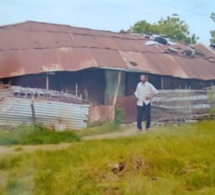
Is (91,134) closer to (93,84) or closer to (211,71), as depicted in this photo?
(93,84)

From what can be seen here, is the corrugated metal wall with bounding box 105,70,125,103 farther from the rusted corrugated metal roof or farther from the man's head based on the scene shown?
the man's head

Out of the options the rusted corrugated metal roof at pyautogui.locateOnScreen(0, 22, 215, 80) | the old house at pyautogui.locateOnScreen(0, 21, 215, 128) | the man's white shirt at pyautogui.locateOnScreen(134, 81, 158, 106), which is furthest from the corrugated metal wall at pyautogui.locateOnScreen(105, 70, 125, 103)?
the man's white shirt at pyautogui.locateOnScreen(134, 81, 158, 106)

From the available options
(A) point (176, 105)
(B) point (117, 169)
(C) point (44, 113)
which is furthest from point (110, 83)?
(B) point (117, 169)

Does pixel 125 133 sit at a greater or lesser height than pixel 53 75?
lesser

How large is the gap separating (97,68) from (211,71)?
306 cm

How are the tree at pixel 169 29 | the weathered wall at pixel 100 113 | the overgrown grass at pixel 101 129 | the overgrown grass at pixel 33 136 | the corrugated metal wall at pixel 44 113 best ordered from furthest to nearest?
the tree at pixel 169 29, the weathered wall at pixel 100 113, the overgrown grass at pixel 101 129, the corrugated metal wall at pixel 44 113, the overgrown grass at pixel 33 136

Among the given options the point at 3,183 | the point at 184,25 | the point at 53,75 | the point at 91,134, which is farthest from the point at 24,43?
the point at 184,25

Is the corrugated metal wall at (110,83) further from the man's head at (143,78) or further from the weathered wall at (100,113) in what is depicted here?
the man's head at (143,78)

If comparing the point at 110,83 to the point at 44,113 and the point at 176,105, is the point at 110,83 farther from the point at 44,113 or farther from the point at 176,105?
the point at 44,113

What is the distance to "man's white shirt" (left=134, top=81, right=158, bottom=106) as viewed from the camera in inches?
333

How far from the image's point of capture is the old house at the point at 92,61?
751 cm

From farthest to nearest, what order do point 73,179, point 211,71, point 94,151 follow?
point 211,71, point 94,151, point 73,179

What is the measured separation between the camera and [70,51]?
8.09m

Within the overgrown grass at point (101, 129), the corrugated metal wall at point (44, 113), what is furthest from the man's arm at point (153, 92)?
the corrugated metal wall at point (44, 113)
